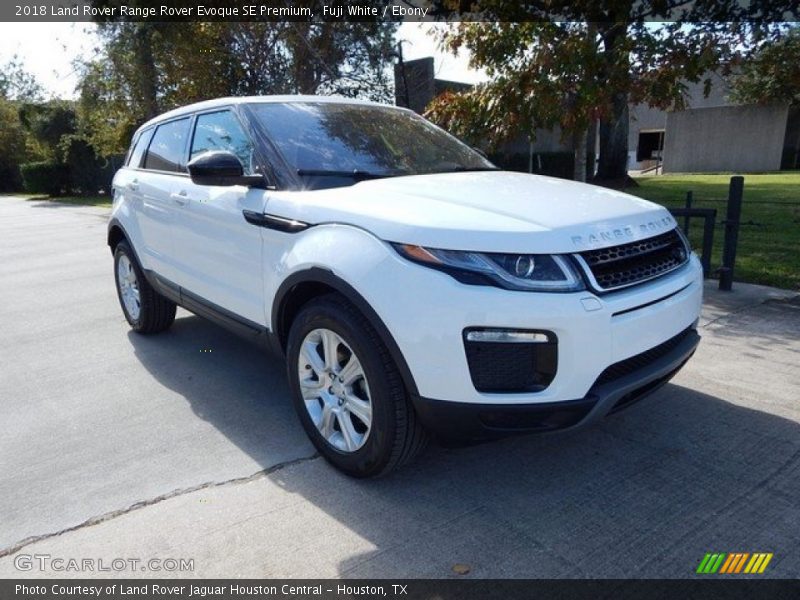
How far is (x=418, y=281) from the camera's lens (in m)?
2.39

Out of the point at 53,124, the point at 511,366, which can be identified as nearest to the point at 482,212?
the point at 511,366

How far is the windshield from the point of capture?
3.28m

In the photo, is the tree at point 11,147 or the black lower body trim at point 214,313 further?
the tree at point 11,147

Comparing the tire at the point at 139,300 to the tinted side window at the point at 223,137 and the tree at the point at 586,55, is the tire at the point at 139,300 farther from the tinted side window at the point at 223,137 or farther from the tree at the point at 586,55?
the tree at the point at 586,55

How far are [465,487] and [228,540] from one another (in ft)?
3.56

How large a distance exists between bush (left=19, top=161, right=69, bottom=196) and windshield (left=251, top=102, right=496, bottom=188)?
99.8ft

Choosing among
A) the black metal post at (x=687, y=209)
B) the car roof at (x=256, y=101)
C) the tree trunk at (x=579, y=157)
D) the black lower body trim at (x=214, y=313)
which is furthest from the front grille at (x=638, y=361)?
the tree trunk at (x=579, y=157)

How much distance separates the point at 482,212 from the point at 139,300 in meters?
3.64

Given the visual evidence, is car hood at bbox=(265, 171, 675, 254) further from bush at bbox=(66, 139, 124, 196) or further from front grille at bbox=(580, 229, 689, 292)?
bush at bbox=(66, 139, 124, 196)

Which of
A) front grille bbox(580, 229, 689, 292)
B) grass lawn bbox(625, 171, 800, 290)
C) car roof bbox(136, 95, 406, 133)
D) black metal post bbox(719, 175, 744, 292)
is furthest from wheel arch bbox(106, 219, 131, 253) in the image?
grass lawn bbox(625, 171, 800, 290)

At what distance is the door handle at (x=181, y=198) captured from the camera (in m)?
3.96

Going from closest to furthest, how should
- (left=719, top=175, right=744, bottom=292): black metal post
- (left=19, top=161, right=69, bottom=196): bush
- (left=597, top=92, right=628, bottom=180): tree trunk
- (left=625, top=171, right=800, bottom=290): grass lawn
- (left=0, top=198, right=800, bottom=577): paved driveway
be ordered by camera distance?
1. (left=0, top=198, right=800, bottom=577): paved driveway
2. (left=719, top=175, right=744, bottom=292): black metal post
3. (left=625, top=171, right=800, bottom=290): grass lawn
4. (left=597, top=92, right=628, bottom=180): tree trunk
5. (left=19, top=161, right=69, bottom=196): bush
